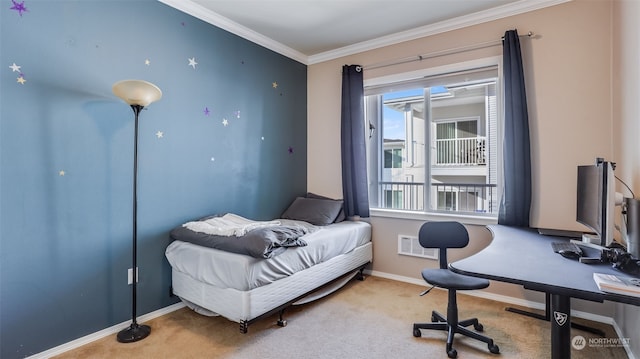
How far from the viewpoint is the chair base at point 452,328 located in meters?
2.09

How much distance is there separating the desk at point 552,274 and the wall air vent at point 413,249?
1.42m

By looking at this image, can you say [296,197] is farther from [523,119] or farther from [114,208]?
[523,119]

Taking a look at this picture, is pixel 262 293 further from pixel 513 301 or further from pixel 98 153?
pixel 513 301

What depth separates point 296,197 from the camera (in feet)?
13.2

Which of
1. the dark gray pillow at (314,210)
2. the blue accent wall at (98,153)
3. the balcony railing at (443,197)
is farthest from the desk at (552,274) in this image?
the blue accent wall at (98,153)

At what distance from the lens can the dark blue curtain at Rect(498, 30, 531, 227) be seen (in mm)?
2750

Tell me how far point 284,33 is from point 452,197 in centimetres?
250

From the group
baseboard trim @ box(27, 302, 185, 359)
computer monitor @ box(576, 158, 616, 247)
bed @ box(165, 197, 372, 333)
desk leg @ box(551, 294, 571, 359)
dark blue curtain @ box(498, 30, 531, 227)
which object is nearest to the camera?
desk leg @ box(551, 294, 571, 359)

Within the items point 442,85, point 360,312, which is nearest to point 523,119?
point 442,85

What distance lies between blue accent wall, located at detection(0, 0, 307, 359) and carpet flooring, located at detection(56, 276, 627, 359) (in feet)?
1.29

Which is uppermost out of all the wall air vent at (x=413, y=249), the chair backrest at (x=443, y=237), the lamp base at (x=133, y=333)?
the chair backrest at (x=443, y=237)

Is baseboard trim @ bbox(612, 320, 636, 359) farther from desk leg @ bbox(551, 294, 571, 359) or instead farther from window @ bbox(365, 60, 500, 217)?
window @ bbox(365, 60, 500, 217)

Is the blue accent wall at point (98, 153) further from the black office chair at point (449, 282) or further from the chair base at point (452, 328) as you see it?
the chair base at point (452, 328)

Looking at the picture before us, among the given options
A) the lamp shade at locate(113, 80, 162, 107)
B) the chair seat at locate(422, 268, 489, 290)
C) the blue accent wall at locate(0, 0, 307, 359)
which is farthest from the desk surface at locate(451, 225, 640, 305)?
the blue accent wall at locate(0, 0, 307, 359)
